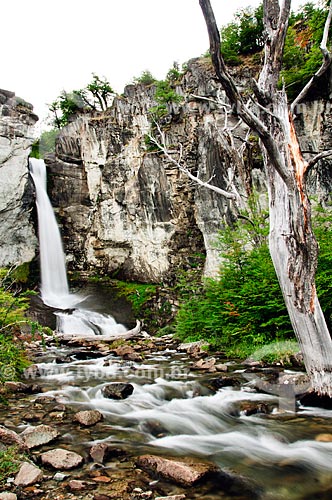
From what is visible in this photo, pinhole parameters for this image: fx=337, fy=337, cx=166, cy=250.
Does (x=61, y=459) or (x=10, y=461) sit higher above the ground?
(x=10, y=461)

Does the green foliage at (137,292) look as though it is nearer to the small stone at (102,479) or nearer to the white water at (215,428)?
the white water at (215,428)

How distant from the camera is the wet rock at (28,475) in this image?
9.00 ft

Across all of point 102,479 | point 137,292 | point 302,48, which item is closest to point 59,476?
point 102,479

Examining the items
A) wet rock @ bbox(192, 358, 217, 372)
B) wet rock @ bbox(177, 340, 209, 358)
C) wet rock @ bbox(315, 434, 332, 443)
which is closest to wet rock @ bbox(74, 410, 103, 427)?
wet rock @ bbox(315, 434, 332, 443)

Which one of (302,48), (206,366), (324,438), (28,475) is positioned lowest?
(206,366)

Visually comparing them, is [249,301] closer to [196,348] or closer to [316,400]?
[196,348]

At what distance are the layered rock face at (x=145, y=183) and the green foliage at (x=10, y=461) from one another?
1394 centimetres

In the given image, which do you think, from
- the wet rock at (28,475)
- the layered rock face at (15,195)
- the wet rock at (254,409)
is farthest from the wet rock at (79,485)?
the layered rock face at (15,195)

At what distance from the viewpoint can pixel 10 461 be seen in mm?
2941

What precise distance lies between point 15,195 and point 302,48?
17.6 m

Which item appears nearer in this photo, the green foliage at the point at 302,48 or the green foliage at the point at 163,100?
the green foliage at the point at 302,48

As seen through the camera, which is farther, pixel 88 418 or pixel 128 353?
pixel 128 353

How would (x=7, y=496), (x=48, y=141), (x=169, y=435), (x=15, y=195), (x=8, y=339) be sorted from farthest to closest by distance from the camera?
(x=48, y=141), (x=15, y=195), (x=8, y=339), (x=169, y=435), (x=7, y=496)

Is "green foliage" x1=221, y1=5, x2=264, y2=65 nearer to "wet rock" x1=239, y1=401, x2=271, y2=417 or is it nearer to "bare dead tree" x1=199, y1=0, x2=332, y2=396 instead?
"bare dead tree" x1=199, y1=0, x2=332, y2=396
